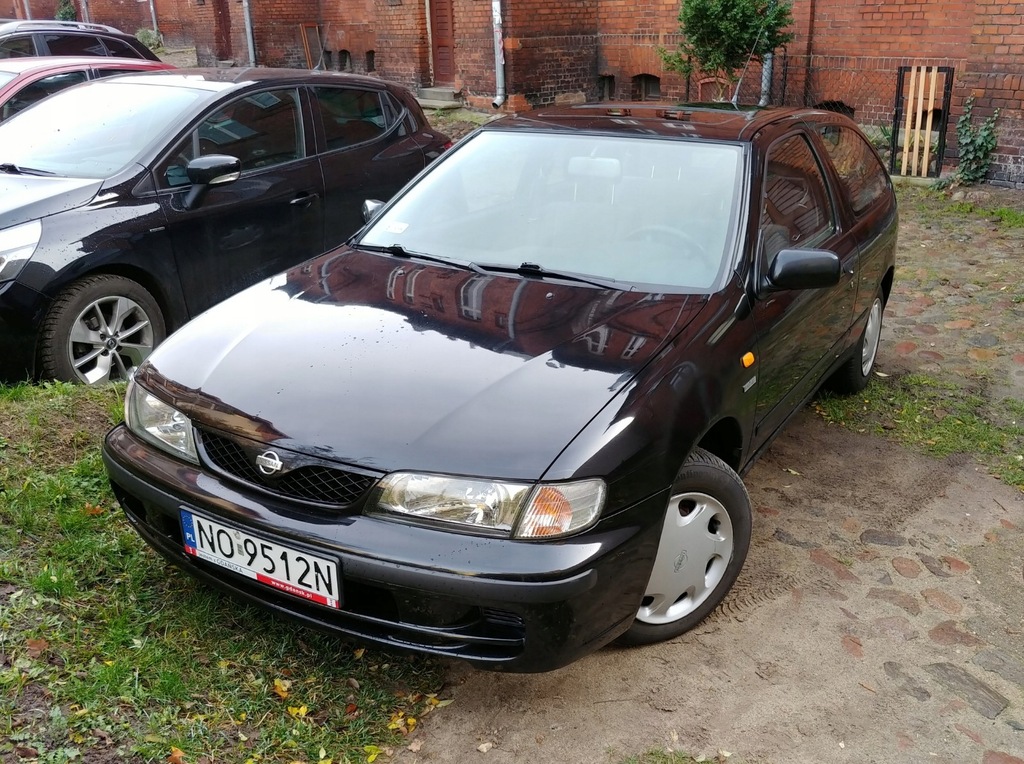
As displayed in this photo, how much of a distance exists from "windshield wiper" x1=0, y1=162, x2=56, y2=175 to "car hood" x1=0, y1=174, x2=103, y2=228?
0.08m

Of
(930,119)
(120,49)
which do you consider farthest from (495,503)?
(120,49)

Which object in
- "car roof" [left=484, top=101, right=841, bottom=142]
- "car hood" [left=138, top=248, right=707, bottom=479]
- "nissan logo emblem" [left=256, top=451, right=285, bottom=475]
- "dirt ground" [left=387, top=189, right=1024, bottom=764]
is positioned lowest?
"dirt ground" [left=387, top=189, right=1024, bottom=764]

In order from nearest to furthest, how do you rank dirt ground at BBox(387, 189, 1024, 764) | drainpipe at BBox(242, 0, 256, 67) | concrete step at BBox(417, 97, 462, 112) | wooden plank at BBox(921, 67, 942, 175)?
dirt ground at BBox(387, 189, 1024, 764) < wooden plank at BBox(921, 67, 942, 175) < concrete step at BBox(417, 97, 462, 112) < drainpipe at BBox(242, 0, 256, 67)

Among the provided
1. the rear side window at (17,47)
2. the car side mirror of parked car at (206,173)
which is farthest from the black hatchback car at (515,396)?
the rear side window at (17,47)

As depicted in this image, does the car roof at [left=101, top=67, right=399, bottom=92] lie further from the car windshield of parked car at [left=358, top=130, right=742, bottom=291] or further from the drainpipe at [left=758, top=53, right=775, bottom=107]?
the drainpipe at [left=758, top=53, right=775, bottom=107]

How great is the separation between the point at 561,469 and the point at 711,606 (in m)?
1.04

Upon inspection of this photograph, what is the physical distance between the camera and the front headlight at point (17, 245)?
14.0 ft

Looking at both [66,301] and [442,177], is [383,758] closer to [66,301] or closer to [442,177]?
[442,177]

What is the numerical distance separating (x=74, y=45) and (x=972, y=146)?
9.99 meters

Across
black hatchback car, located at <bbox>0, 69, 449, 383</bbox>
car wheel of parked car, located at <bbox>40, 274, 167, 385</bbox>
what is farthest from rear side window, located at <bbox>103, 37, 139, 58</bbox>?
car wheel of parked car, located at <bbox>40, 274, 167, 385</bbox>

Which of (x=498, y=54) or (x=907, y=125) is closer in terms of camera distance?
(x=907, y=125)

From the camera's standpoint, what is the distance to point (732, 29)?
1003 cm

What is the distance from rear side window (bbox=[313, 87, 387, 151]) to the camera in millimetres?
5957

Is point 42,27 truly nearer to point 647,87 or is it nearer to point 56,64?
point 56,64
